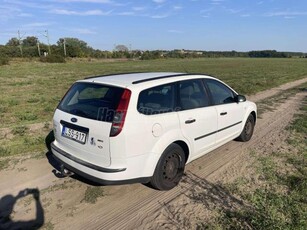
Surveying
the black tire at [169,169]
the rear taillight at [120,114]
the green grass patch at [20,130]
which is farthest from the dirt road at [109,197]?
the green grass patch at [20,130]

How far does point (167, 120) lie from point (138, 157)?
0.65 m

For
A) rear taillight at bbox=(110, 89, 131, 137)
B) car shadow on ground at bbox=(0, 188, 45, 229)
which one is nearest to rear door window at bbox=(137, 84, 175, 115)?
rear taillight at bbox=(110, 89, 131, 137)

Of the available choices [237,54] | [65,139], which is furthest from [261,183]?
[237,54]

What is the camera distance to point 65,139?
12.4 feet

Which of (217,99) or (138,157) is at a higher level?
(217,99)

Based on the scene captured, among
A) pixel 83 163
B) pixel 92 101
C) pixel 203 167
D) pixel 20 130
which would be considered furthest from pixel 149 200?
pixel 20 130

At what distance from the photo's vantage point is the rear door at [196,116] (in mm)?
3975

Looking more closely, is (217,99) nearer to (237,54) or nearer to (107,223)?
(107,223)

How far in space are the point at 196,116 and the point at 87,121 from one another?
1.65 meters

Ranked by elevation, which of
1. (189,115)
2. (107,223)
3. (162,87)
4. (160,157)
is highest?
(162,87)

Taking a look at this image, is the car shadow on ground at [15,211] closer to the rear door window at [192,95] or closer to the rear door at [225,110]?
the rear door window at [192,95]

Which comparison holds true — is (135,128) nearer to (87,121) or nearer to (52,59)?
(87,121)

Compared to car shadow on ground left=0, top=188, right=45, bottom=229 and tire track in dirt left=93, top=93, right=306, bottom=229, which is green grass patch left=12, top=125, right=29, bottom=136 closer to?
car shadow on ground left=0, top=188, right=45, bottom=229

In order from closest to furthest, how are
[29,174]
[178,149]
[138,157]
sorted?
[138,157] < [178,149] < [29,174]
